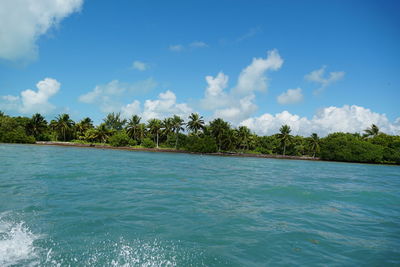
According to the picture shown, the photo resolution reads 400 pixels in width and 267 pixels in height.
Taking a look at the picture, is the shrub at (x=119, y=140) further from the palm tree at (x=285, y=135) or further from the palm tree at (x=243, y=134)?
the palm tree at (x=285, y=135)

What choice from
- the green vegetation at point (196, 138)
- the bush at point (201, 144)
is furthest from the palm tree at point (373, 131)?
the bush at point (201, 144)

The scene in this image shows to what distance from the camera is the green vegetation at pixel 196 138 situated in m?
94.4

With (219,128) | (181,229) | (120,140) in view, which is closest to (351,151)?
(219,128)

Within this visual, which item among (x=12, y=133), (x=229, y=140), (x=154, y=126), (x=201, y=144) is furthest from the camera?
(x=154, y=126)

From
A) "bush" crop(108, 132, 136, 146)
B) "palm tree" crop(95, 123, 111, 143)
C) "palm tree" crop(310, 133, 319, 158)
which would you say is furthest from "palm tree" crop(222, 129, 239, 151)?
"palm tree" crop(95, 123, 111, 143)

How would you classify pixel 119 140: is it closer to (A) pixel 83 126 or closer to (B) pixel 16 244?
(A) pixel 83 126

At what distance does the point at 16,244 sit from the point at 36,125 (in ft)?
355

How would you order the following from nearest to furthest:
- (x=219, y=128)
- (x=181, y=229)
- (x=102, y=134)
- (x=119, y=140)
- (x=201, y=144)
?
1. (x=181, y=229)
2. (x=201, y=144)
3. (x=119, y=140)
4. (x=219, y=128)
5. (x=102, y=134)

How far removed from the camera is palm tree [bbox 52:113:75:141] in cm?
9938

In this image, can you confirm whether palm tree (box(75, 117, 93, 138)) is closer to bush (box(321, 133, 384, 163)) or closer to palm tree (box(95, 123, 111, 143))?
palm tree (box(95, 123, 111, 143))

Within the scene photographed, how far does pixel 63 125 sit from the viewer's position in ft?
325

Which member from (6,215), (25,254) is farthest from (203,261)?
(6,215)

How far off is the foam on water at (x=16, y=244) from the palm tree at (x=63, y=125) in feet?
338

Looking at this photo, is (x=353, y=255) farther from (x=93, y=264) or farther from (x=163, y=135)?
(x=163, y=135)
